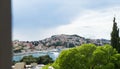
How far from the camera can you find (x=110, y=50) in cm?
1809

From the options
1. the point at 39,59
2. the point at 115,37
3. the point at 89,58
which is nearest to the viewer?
the point at 89,58

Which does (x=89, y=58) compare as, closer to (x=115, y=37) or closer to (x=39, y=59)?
(x=115, y=37)

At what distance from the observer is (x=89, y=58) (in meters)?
18.2

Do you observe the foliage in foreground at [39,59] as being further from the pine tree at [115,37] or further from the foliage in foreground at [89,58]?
the foliage in foreground at [89,58]

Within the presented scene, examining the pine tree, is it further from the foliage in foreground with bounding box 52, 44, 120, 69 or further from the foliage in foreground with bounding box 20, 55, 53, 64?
the foliage in foreground with bounding box 20, 55, 53, 64

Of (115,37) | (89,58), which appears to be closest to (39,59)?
(115,37)

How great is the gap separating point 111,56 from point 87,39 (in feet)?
25.7

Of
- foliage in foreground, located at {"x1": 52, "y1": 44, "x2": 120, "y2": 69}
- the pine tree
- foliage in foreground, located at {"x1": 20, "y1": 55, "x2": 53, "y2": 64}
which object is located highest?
the pine tree

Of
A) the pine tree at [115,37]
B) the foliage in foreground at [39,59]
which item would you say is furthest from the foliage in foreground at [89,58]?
the foliage in foreground at [39,59]

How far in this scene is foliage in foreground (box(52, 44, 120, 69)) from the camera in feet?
58.3

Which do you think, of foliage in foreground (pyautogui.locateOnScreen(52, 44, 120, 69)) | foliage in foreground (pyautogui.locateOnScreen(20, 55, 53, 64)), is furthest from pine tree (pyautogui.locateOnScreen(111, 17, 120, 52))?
foliage in foreground (pyautogui.locateOnScreen(20, 55, 53, 64))

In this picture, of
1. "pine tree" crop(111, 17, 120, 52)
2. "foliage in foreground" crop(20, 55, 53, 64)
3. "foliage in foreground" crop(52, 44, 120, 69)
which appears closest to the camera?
"foliage in foreground" crop(52, 44, 120, 69)

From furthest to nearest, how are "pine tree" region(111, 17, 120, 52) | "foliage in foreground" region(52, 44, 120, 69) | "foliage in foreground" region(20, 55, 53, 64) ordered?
"foliage in foreground" region(20, 55, 53, 64)
"pine tree" region(111, 17, 120, 52)
"foliage in foreground" region(52, 44, 120, 69)

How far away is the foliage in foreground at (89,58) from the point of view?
58.3 feet
